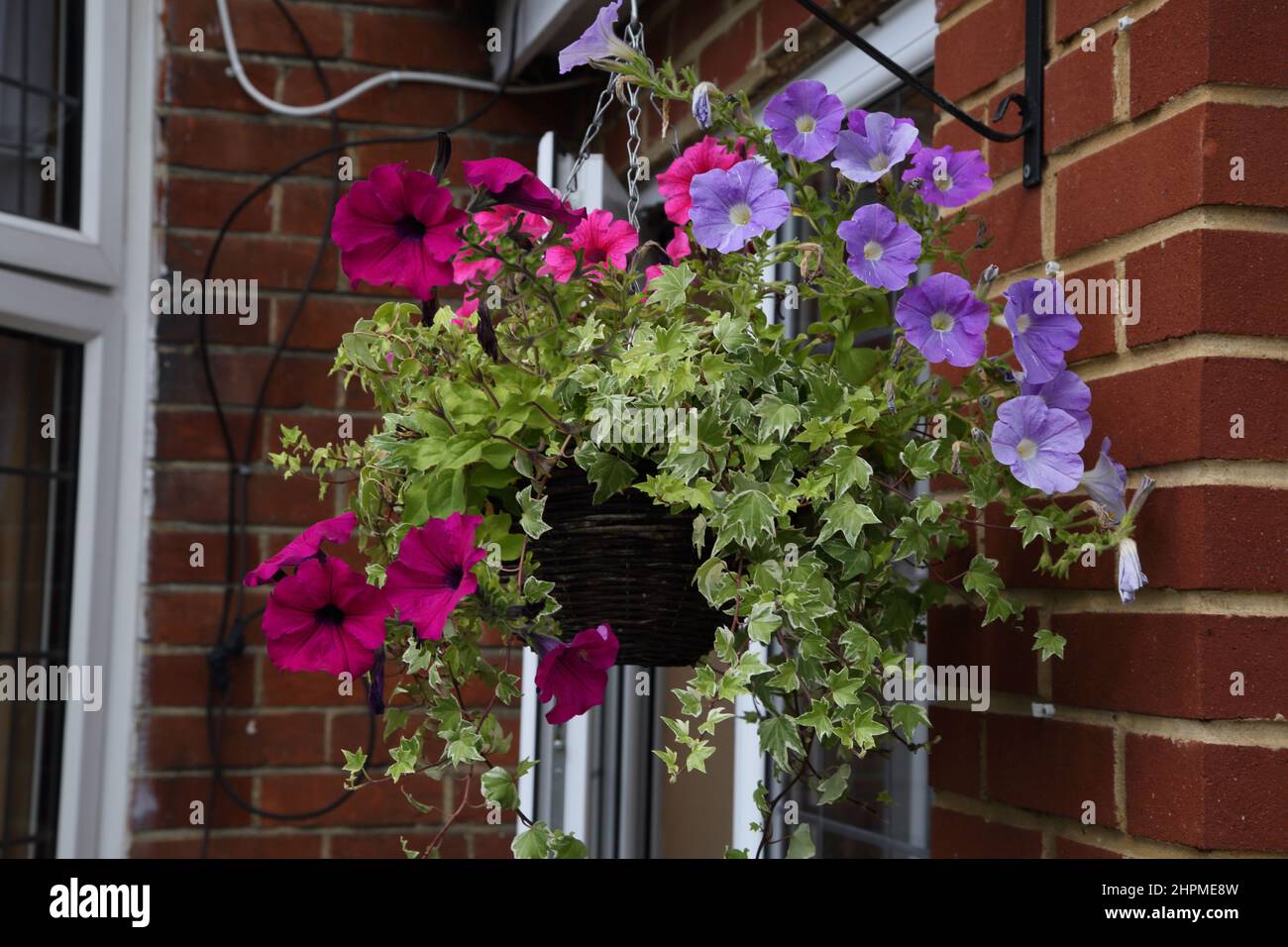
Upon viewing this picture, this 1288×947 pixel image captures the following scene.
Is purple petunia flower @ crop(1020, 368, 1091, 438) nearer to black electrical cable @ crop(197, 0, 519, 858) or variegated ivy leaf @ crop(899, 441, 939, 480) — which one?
variegated ivy leaf @ crop(899, 441, 939, 480)

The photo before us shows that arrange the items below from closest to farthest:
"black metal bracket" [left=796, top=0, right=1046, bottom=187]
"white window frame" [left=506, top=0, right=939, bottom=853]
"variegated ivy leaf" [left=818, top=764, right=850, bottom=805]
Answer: "variegated ivy leaf" [left=818, top=764, right=850, bottom=805]
"black metal bracket" [left=796, top=0, right=1046, bottom=187]
"white window frame" [left=506, top=0, right=939, bottom=853]

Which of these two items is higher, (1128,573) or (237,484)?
(237,484)

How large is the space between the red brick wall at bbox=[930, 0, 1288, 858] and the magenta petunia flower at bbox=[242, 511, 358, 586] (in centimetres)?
56

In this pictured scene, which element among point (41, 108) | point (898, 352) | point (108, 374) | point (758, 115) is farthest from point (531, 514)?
point (41, 108)

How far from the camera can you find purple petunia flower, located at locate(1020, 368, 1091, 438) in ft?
2.92

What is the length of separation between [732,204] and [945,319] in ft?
0.56

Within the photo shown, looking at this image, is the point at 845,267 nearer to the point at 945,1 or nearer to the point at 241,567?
the point at 945,1

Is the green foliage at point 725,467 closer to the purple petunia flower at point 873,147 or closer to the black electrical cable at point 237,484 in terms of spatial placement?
the purple petunia flower at point 873,147

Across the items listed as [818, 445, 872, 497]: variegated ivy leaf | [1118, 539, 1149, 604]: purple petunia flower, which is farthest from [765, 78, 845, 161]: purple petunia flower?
[1118, 539, 1149, 604]: purple petunia flower

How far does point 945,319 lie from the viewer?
896 mm

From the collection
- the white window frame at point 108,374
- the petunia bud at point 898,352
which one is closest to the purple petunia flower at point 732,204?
the petunia bud at point 898,352

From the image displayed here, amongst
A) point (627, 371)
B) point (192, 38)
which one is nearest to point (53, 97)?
point (192, 38)

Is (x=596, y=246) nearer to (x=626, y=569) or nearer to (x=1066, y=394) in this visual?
(x=626, y=569)

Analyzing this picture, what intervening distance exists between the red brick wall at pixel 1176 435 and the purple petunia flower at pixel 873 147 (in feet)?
0.65
